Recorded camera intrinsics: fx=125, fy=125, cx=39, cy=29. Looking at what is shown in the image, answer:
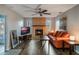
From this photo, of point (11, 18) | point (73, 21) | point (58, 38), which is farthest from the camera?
point (58, 38)

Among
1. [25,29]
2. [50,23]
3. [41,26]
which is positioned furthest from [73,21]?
[25,29]

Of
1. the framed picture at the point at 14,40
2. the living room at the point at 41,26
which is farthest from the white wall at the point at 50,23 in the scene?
the framed picture at the point at 14,40

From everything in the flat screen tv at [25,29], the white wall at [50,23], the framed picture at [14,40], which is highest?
the white wall at [50,23]

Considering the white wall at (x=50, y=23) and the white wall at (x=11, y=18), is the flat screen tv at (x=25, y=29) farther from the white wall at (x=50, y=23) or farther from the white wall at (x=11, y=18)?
the white wall at (x=50, y=23)

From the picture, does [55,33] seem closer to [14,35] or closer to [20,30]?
[20,30]

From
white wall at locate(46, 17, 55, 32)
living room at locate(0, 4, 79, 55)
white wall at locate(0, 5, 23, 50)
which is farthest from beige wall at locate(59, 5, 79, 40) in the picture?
white wall at locate(0, 5, 23, 50)

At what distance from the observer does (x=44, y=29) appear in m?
4.15

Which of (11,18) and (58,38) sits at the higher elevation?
(11,18)

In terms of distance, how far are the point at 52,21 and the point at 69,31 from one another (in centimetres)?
65

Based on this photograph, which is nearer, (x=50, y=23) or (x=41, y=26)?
(x=50, y=23)

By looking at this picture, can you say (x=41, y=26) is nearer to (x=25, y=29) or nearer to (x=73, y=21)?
(x=25, y=29)

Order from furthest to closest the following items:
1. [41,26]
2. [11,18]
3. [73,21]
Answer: [11,18], [41,26], [73,21]

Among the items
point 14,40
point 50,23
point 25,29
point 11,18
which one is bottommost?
point 14,40
